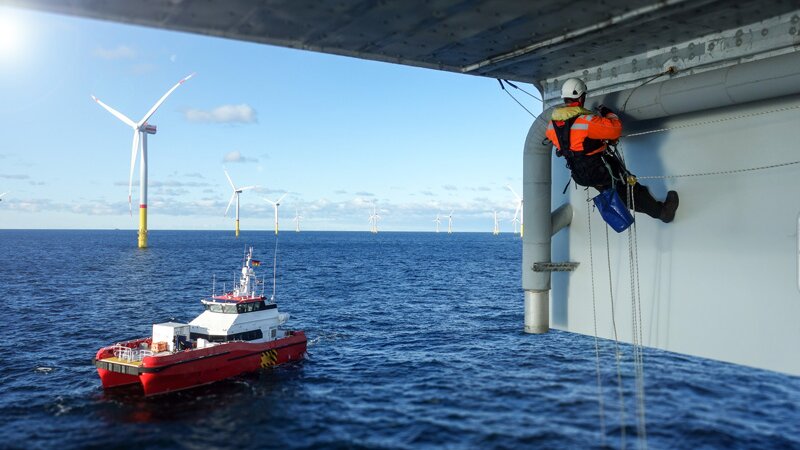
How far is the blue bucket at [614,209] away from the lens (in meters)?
9.98

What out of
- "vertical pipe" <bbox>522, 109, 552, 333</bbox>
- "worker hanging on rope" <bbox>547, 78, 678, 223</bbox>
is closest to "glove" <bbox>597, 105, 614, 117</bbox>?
"worker hanging on rope" <bbox>547, 78, 678, 223</bbox>

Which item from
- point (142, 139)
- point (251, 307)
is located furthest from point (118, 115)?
point (251, 307)

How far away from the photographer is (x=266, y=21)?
25.2 feet

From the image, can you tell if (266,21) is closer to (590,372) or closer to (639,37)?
(639,37)

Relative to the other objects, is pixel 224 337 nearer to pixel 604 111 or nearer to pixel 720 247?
pixel 604 111

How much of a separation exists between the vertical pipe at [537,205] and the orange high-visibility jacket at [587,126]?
44.9 inches

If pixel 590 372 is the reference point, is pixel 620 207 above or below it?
above

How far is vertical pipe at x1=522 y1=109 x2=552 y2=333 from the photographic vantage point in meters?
11.1

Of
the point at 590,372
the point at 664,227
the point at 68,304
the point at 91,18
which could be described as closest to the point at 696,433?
the point at 590,372

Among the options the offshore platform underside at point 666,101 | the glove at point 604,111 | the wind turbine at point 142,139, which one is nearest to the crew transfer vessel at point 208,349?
the offshore platform underside at point 666,101

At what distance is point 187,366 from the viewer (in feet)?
96.6

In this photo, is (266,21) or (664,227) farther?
(664,227)

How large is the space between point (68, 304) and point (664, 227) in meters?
62.4

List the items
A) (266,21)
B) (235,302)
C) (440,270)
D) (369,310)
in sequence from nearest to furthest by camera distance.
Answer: (266,21), (235,302), (369,310), (440,270)
